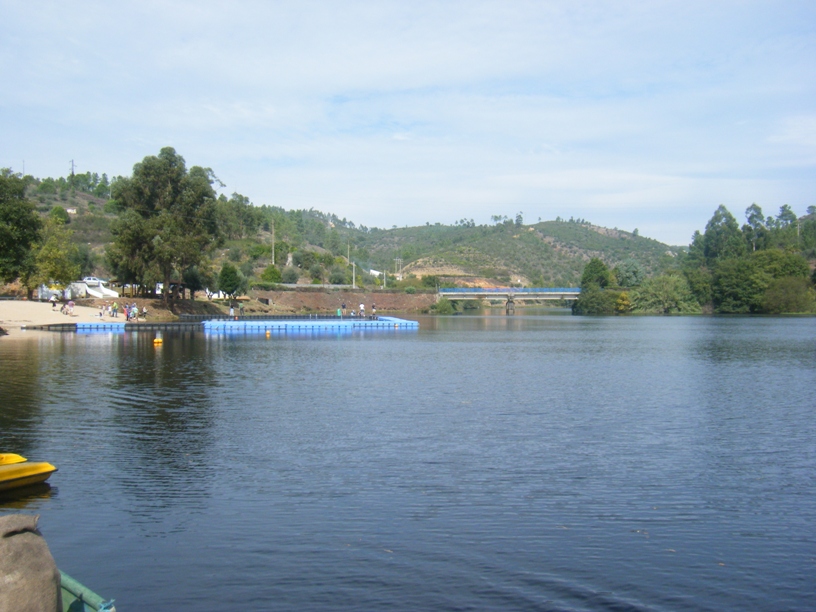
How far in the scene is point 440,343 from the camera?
51.7 m

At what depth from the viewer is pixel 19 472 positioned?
12820 mm

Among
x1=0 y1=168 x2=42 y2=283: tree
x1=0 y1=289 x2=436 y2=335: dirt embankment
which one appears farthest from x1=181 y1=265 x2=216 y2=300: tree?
x1=0 y1=168 x2=42 y2=283: tree

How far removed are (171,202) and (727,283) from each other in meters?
84.8

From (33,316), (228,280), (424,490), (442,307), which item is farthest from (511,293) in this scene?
(424,490)

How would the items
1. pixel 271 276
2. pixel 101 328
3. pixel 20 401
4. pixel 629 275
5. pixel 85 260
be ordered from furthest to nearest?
1. pixel 629 275
2. pixel 271 276
3. pixel 85 260
4. pixel 101 328
5. pixel 20 401

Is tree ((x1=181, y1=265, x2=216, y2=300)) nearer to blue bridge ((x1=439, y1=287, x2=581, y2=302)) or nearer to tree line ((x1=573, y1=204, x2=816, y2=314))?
blue bridge ((x1=439, y1=287, x2=581, y2=302))

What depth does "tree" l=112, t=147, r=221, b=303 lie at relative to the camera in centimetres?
6819

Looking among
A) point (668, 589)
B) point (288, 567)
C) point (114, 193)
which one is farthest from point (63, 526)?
point (114, 193)

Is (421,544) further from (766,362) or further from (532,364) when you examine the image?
(766,362)

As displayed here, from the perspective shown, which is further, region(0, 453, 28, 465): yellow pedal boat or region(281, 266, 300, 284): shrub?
region(281, 266, 300, 284): shrub

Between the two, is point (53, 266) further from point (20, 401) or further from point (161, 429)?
point (161, 429)

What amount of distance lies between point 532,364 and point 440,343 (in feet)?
52.2

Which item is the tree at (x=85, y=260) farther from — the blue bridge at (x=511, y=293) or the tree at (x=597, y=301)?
the tree at (x=597, y=301)

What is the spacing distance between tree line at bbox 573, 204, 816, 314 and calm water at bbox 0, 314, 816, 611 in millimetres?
87429
